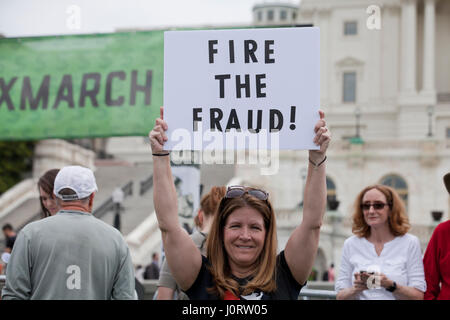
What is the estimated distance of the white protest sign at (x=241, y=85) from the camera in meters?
3.57

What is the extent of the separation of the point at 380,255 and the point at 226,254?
1.86 meters

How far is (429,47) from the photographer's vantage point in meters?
Answer: 54.0

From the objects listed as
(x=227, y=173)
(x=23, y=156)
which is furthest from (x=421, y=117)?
(x=23, y=156)

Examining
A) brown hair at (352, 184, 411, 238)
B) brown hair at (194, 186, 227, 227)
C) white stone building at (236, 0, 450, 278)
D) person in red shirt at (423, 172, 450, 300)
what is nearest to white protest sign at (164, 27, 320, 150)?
brown hair at (194, 186, 227, 227)

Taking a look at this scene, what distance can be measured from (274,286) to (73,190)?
1238mm

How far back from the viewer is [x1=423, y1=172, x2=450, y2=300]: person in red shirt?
14.9 ft

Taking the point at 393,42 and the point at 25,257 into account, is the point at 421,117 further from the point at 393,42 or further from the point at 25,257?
the point at 25,257

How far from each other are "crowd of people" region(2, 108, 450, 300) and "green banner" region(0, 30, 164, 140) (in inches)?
117

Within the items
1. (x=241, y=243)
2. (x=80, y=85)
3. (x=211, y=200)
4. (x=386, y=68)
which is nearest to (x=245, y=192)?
(x=241, y=243)

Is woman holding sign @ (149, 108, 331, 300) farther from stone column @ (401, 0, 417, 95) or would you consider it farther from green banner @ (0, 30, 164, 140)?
stone column @ (401, 0, 417, 95)

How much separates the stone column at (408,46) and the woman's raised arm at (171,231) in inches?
2013

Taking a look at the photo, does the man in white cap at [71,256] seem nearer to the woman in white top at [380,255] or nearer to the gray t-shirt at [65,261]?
the gray t-shirt at [65,261]

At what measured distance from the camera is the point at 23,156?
3712 centimetres

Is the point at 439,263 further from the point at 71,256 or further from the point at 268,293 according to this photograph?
the point at 71,256
